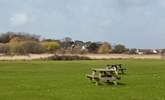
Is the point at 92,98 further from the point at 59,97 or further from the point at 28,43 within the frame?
the point at 28,43

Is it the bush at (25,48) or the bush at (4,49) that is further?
the bush at (25,48)

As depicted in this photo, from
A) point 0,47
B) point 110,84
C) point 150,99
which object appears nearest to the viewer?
point 150,99

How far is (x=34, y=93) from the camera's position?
96.5ft

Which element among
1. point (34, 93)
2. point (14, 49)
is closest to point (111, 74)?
point (34, 93)

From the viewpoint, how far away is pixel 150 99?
84.2ft

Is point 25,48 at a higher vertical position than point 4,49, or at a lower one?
higher

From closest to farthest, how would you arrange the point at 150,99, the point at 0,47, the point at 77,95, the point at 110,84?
the point at 150,99
the point at 77,95
the point at 110,84
the point at 0,47

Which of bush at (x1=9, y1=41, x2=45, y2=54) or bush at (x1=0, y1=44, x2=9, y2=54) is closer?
bush at (x1=0, y1=44, x2=9, y2=54)

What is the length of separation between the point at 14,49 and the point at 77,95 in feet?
515

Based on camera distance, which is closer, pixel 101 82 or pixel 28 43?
pixel 101 82

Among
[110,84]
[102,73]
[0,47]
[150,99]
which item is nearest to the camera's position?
[150,99]

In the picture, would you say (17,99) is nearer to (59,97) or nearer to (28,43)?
(59,97)

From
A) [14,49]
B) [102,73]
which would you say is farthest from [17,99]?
[14,49]

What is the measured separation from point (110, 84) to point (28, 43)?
15316cm
